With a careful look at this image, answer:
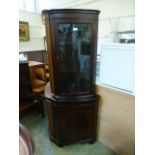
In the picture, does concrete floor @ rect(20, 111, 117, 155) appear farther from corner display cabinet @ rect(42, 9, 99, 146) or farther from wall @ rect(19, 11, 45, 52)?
wall @ rect(19, 11, 45, 52)

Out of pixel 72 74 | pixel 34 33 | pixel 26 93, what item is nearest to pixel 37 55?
pixel 34 33

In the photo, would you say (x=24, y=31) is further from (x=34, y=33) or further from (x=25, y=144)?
(x=25, y=144)

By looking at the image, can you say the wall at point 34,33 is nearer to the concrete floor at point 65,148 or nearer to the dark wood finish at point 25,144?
the concrete floor at point 65,148

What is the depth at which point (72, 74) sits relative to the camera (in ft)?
6.56

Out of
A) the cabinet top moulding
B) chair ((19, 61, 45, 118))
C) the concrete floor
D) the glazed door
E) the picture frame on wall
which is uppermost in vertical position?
the picture frame on wall

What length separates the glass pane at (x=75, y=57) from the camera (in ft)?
6.03

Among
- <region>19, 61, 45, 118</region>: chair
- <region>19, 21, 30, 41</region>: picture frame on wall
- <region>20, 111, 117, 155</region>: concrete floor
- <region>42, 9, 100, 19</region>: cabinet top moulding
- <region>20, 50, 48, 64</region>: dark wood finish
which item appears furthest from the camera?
<region>20, 50, 48, 64</region>: dark wood finish

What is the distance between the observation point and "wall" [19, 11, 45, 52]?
4.40 metres

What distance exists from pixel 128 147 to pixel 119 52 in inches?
41.4

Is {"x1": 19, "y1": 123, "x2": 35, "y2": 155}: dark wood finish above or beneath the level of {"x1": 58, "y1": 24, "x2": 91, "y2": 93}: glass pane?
beneath

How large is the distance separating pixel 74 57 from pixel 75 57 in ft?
0.04

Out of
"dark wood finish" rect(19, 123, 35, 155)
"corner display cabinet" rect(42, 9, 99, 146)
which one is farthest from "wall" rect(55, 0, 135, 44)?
"dark wood finish" rect(19, 123, 35, 155)
